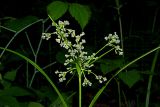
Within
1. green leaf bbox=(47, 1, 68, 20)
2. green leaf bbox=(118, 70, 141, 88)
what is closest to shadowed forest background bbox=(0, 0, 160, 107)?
green leaf bbox=(118, 70, 141, 88)

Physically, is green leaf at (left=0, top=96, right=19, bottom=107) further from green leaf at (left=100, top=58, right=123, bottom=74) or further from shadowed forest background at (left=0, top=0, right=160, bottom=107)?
green leaf at (left=100, top=58, right=123, bottom=74)

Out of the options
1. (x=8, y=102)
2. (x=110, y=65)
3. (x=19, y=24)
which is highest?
(x=19, y=24)

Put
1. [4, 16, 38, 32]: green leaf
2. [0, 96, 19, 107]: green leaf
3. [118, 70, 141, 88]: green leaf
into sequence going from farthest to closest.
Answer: [4, 16, 38, 32]: green leaf, [118, 70, 141, 88]: green leaf, [0, 96, 19, 107]: green leaf

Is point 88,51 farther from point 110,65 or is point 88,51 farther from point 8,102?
point 8,102

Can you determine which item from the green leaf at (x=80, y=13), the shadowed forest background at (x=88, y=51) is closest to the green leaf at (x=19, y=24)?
the shadowed forest background at (x=88, y=51)

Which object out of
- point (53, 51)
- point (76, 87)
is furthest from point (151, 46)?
point (53, 51)

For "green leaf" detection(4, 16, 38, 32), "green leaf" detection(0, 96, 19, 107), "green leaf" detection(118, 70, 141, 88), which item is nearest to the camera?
"green leaf" detection(0, 96, 19, 107)

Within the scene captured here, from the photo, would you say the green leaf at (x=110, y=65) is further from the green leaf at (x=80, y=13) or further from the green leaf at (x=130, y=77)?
the green leaf at (x=80, y=13)

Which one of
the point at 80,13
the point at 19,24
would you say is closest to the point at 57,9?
the point at 80,13
